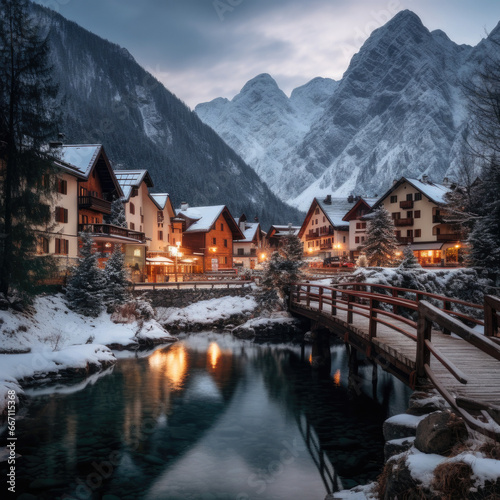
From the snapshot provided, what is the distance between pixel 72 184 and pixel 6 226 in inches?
614

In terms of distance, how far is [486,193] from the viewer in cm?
3538

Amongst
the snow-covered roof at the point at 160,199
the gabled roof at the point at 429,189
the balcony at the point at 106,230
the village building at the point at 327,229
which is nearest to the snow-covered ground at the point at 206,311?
the balcony at the point at 106,230

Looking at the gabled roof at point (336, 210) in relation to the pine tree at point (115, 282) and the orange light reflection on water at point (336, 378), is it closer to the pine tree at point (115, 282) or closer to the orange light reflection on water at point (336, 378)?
the pine tree at point (115, 282)

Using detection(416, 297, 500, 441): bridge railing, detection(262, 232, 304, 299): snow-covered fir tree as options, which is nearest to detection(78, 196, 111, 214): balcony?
detection(262, 232, 304, 299): snow-covered fir tree

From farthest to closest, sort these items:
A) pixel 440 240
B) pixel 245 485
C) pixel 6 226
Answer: pixel 440 240, pixel 6 226, pixel 245 485

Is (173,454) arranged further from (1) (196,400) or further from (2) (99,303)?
(2) (99,303)

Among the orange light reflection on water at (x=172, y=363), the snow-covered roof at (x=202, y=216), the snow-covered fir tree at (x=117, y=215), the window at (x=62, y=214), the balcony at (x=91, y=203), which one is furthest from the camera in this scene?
the snow-covered roof at (x=202, y=216)

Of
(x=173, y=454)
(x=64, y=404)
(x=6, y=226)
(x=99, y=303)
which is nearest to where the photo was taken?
(x=173, y=454)

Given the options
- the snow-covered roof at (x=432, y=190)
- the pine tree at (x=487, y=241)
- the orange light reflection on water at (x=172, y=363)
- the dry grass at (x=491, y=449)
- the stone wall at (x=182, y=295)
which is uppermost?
the snow-covered roof at (x=432, y=190)

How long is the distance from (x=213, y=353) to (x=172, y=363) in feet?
10.8

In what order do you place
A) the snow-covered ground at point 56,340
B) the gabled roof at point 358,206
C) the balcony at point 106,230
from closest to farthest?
the snow-covered ground at point 56,340 < the balcony at point 106,230 < the gabled roof at point 358,206

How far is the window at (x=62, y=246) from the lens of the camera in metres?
32.8

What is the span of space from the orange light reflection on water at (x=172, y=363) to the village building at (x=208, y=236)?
3290cm

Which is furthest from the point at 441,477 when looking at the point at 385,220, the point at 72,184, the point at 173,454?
the point at 385,220
